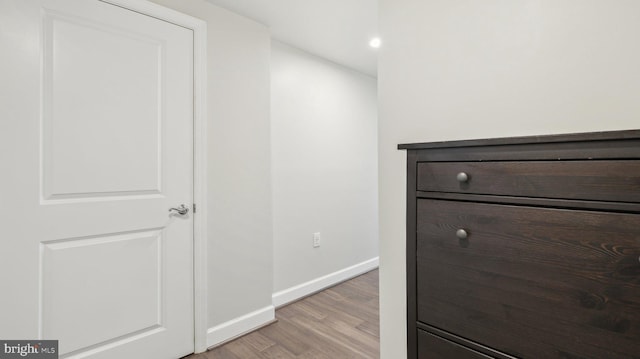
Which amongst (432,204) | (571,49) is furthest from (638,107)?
(432,204)

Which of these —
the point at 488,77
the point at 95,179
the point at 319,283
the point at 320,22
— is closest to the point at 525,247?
the point at 488,77

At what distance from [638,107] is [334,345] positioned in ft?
6.32

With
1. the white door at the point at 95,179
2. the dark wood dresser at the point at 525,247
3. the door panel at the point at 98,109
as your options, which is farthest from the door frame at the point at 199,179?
the dark wood dresser at the point at 525,247

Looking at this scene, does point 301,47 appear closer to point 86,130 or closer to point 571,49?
point 86,130

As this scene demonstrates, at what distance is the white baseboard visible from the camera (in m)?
2.58

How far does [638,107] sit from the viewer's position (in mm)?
804

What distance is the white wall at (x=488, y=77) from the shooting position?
2.77 feet

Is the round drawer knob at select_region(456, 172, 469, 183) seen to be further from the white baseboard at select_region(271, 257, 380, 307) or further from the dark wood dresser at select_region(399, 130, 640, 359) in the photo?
the white baseboard at select_region(271, 257, 380, 307)

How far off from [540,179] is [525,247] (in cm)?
17

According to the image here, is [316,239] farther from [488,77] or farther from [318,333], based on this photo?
[488,77]

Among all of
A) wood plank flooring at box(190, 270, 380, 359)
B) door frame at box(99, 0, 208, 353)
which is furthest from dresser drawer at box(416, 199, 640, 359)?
door frame at box(99, 0, 208, 353)

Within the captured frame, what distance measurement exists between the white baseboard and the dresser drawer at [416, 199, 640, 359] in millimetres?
1885

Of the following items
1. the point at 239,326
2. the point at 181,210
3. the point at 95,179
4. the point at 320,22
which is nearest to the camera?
the point at 95,179

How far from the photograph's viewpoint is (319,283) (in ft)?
9.57
